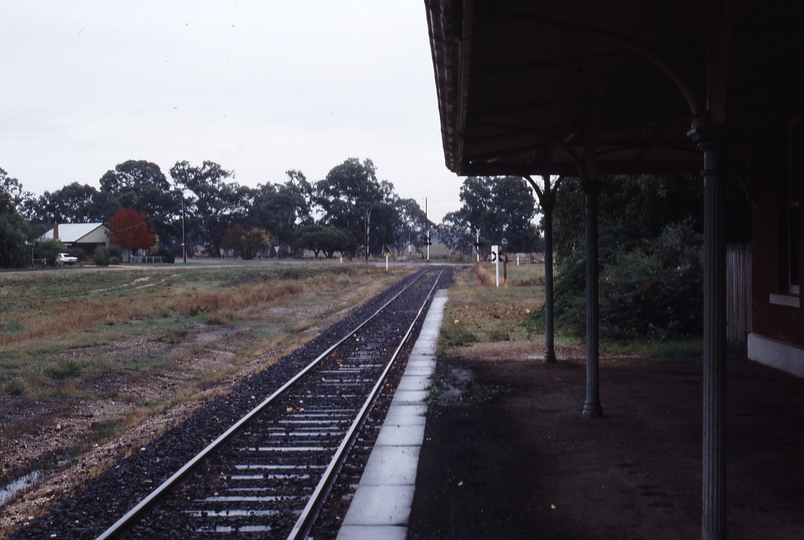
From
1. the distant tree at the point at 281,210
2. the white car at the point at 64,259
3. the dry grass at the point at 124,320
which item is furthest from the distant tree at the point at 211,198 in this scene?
the dry grass at the point at 124,320

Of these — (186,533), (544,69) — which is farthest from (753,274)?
(186,533)

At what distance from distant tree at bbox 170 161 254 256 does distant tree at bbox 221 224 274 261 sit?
408cm

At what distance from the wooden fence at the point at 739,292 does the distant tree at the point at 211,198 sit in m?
91.7

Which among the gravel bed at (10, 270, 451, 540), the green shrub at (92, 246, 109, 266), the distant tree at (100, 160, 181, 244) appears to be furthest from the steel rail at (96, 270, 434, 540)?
the distant tree at (100, 160, 181, 244)

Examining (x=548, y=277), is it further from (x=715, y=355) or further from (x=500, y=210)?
(x=500, y=210)

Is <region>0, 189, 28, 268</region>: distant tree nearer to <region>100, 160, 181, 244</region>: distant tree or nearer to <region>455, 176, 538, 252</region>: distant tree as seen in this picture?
<region>100, 160, 181, 244</region>: distant tree

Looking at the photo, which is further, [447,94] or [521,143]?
[521,143]

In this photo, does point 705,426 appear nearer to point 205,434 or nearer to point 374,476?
point 374,476

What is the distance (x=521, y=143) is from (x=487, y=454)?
6.35 m

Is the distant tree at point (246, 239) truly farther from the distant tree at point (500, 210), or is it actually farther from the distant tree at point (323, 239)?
the distant tree at point (500, 210)

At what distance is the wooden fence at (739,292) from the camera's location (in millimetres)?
14641

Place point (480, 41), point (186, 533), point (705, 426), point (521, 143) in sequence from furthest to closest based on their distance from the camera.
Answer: point (521, 143) < point (480, 41) < point (186, 533) < point (705, 426)

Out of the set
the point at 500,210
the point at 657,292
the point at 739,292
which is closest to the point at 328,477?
the point at 739,292

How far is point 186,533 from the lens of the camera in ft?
19.8
